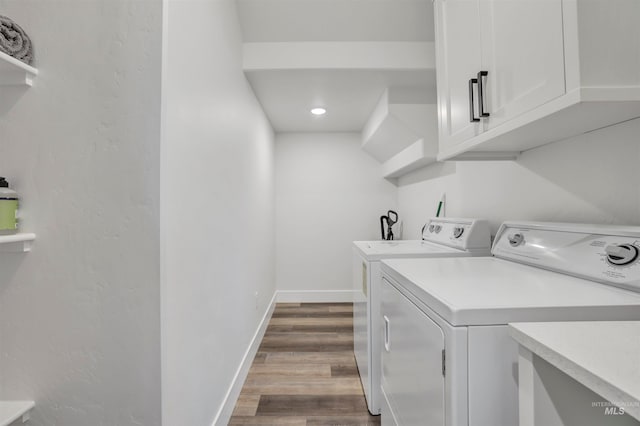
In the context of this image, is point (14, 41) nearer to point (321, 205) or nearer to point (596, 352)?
point (596, 352)

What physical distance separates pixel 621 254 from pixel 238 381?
6.33 ft

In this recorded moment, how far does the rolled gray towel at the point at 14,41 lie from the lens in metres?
0.89

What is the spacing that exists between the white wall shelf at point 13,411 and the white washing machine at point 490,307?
121cm

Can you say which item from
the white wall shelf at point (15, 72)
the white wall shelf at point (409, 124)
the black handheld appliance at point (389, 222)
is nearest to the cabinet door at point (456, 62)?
the white wall shelf at point (409, 124)

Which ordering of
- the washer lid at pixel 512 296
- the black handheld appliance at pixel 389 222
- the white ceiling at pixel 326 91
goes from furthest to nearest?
1. the black handheld appliance at pixel 389 222
2. the white ceiling at pixel 326 91
3. the washer lid at pixel 512 296

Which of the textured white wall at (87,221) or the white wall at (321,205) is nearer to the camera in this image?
the textured white wall at (87,221)

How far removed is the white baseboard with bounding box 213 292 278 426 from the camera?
60.4 inches

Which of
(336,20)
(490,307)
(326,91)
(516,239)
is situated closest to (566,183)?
(516,239)

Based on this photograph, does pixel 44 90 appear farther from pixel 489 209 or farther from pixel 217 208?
pixel 489 209

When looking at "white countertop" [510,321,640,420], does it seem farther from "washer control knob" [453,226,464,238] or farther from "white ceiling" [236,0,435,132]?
"white ceiling" [236,0,435,132]

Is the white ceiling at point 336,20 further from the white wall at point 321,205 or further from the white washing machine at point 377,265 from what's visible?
the white wall at point 321,205

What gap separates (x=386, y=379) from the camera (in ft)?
4.57

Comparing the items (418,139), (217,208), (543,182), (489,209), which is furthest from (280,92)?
(543,182)

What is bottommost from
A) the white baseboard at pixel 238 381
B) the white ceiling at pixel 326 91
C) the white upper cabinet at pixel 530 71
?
the white baseboard at pixel 238 381
